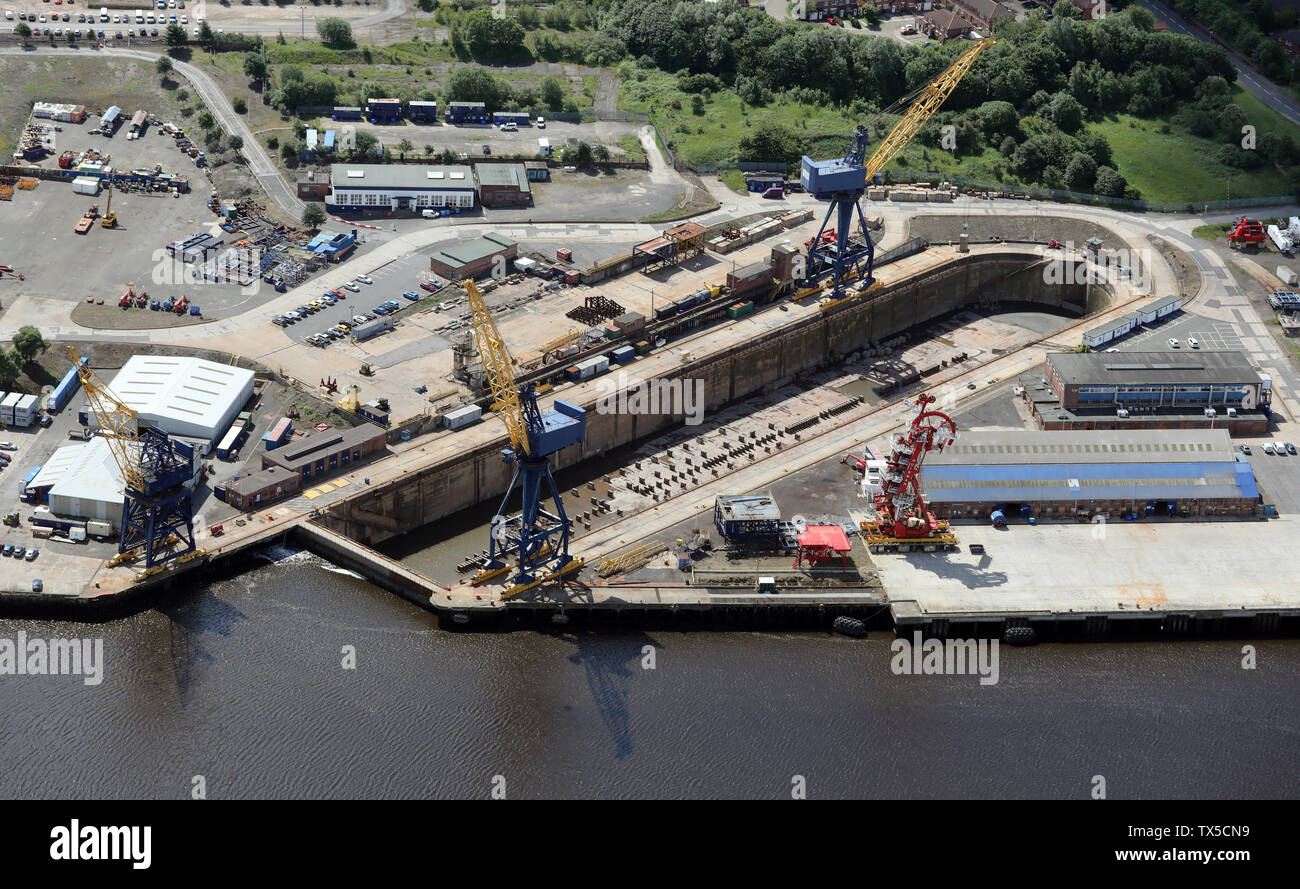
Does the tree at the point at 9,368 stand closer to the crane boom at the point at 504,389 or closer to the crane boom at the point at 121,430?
the crane boom at the point at 121,430

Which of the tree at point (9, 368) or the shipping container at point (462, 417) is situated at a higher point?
the tree at point (9, 368)

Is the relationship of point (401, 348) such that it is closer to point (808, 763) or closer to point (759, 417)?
point (759, 417)

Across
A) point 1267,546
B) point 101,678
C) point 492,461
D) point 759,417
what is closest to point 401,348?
point 492,461

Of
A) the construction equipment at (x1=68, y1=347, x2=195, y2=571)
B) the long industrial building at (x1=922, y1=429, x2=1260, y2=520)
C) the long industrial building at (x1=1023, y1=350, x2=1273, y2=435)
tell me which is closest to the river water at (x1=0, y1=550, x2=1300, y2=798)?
the construction equipment at (x1=68, y1=347, x2=195, y2=571)

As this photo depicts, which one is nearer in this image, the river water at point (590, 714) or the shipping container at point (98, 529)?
the river water at point (590, 714)

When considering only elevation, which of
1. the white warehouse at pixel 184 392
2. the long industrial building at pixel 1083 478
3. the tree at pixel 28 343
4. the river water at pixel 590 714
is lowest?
the river water at pixel 590 714

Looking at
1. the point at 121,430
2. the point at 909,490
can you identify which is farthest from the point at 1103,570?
the point at 121,430

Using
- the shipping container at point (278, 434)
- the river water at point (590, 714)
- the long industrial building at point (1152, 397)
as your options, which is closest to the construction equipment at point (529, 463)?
the river water at point (590, 714)

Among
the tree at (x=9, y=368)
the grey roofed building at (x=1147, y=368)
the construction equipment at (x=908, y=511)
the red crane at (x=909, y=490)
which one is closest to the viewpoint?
the red crane at (x=909, y=490)

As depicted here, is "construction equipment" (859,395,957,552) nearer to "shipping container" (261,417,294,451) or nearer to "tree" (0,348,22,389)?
"shipping container" (261,417,294,451)
